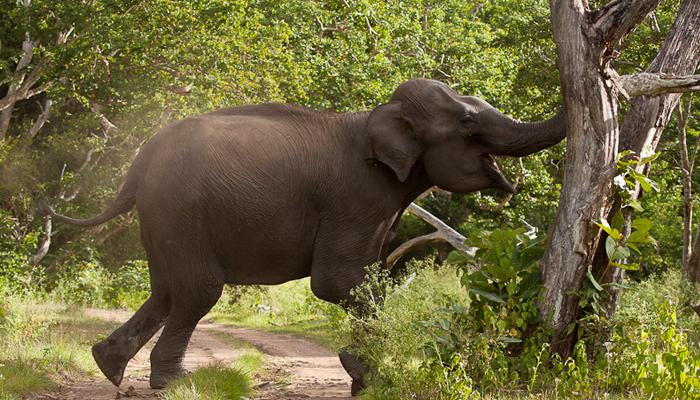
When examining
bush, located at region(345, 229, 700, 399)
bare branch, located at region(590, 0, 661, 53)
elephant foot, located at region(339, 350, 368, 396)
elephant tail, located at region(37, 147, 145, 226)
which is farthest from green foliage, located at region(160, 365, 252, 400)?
bare branch, located at region(590, 0, 661, 53)

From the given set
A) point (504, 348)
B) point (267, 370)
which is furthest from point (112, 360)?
point (504, 348)

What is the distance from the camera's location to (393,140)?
8453 mm

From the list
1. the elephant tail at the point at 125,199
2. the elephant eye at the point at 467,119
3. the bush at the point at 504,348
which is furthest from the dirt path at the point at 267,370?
the elephant eye at the point at 467,119

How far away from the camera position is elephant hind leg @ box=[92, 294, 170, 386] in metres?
8.59

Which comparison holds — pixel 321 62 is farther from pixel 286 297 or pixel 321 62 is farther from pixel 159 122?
pixel 286 297

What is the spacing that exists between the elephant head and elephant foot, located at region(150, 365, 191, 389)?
2519 millimetres

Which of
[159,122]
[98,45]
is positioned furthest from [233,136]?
[159,122]

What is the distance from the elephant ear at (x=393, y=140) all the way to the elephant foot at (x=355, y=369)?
5.10 ft

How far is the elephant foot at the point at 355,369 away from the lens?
8.19 meters

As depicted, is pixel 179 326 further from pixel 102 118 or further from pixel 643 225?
pixel 102 118

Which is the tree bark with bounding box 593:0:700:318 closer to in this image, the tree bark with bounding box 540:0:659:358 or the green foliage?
the tree bark with bounding box 540:0:659:358

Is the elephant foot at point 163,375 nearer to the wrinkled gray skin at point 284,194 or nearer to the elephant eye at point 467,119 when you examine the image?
→ the wrinkled gray skin at point 284,194

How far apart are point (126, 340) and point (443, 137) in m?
3.26

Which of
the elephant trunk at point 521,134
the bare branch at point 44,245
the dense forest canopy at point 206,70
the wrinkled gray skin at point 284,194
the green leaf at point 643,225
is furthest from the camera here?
the bare branch at point 44,245
